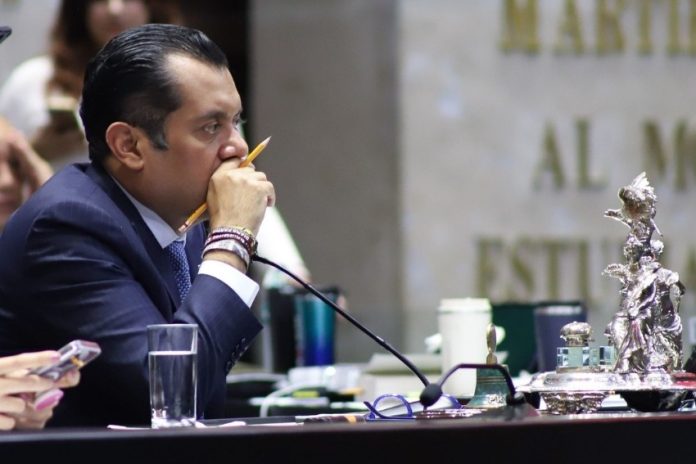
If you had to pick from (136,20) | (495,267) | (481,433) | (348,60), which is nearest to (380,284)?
(495,267)

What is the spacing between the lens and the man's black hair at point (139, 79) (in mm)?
1965

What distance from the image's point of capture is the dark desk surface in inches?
47.2

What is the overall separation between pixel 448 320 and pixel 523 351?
1.40ft

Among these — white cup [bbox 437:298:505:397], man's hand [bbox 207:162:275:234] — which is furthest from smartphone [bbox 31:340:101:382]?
white cup [bbox 437:298:505:397]

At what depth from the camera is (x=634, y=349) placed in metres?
1.70

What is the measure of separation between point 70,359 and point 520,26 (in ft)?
15.3

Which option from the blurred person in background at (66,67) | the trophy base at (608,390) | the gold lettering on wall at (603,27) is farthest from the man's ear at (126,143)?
the gold lettering on wall at (603,27)

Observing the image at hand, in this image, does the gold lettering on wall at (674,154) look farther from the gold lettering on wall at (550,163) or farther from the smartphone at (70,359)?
the smartphone at (70,359)

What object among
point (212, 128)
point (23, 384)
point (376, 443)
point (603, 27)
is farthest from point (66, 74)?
point (376, 443)

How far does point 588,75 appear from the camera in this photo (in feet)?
19.4

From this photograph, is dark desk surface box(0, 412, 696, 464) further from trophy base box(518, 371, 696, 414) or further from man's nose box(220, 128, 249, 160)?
man's nose box(220, 128, 249, 160)

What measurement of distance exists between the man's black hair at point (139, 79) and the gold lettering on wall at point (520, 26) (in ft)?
12.9

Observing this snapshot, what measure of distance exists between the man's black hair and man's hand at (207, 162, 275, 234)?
0.10m

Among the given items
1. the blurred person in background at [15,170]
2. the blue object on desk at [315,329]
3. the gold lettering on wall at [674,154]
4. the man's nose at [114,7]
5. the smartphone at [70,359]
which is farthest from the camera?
the gold lettering on wall at [674,154]
